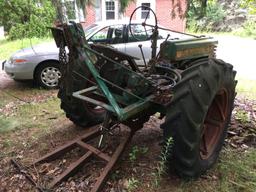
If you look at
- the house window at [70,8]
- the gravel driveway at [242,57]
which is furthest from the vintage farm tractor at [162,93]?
the gravel driveway at [242,57]

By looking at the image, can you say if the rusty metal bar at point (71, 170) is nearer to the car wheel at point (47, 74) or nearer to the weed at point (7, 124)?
the weed at point (7, 124)

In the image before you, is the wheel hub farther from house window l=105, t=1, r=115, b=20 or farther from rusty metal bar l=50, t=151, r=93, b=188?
house window l=105, t=1, r=115, b=20

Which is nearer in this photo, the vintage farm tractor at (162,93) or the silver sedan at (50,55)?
the vintage farm tractor at (162,93)

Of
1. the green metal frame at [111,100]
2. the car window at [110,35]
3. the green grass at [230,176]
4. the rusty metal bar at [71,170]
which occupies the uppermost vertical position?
the car window at [110,35]

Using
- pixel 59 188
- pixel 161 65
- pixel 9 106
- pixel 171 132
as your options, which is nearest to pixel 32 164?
pixel 59 188

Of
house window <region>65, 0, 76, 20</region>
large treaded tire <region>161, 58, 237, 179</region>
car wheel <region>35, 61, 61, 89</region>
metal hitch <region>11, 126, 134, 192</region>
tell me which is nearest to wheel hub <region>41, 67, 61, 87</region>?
car wheel <region>35, 61, 61, 89</region>

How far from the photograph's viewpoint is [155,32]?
3516 mm

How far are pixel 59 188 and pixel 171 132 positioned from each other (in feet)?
4.29

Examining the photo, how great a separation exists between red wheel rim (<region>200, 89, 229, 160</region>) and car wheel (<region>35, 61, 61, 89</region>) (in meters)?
4.81

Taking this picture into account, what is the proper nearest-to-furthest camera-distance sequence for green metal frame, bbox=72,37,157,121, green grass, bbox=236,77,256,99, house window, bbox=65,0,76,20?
green metal frame, bbox=72,37,157,121 → house window, bbox=65,0,76,20 → green grass, bbox=236,77,256,99

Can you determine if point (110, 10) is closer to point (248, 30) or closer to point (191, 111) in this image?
point (248, 30)

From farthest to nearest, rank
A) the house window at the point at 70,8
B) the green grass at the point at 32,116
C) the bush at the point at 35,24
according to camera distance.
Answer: the bush at the point at 35,24, the house window at the point at 70,8, the green grass at the point at 32,116

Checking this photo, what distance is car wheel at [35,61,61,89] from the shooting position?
23.9ft

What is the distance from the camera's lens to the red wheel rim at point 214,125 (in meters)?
3.24
